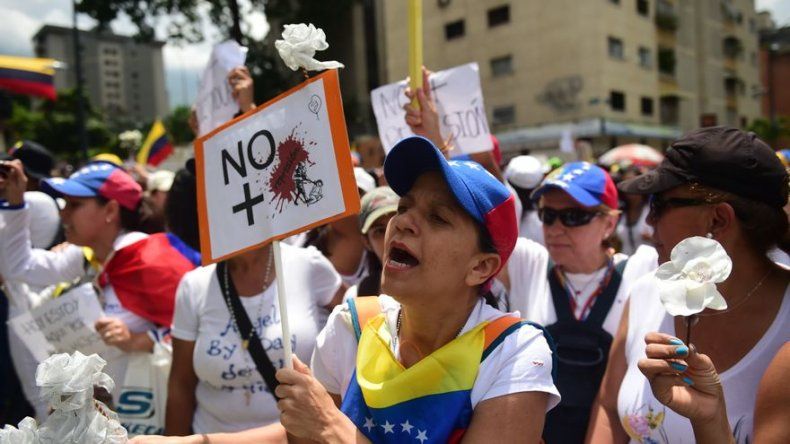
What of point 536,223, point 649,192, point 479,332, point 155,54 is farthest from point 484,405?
point 155,54

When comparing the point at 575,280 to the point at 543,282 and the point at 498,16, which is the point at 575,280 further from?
the point at 498,16

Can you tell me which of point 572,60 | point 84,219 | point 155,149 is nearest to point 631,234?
point 84,219

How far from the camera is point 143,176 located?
6.46m

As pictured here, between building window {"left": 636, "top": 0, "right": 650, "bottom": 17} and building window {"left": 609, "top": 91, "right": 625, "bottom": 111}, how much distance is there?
5509 millimetres

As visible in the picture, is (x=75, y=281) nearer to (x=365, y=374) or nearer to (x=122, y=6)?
(x=365, y=374)

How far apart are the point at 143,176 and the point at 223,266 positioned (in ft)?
13.7

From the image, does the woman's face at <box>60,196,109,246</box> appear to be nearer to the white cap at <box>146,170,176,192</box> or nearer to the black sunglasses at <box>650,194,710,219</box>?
the white cap at <box>146,170,176,192</box>

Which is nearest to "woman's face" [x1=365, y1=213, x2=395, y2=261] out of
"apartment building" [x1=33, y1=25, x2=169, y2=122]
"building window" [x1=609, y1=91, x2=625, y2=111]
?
"building window" [x1=609, y1=91, x2=625, y2=111]

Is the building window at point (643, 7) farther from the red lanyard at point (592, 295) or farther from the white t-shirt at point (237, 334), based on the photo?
the white t-shirt at point (237, 334)

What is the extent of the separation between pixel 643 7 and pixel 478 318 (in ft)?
121

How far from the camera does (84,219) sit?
11.1 ft

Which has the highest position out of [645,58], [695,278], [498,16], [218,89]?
[498,16]

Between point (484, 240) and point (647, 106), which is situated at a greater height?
point (647, 106)

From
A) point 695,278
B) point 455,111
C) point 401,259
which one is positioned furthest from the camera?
point 455,111
